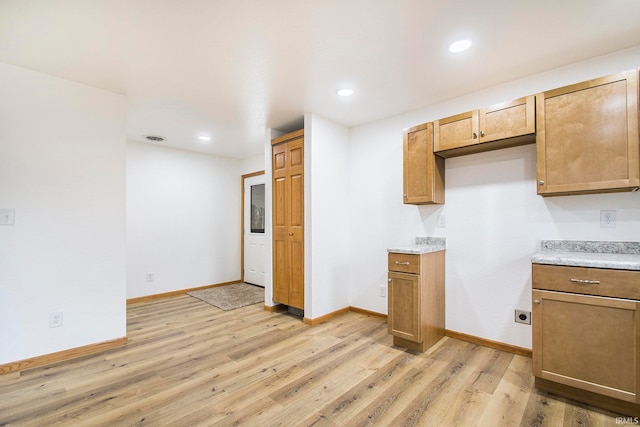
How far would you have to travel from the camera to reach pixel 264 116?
3535 mm

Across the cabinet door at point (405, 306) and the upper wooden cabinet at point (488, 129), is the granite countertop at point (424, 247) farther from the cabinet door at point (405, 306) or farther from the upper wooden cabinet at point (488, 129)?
the upper wooden cabinet at point (488, 129)

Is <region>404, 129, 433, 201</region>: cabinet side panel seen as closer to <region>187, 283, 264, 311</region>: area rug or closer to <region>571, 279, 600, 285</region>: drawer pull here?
<region>571, 279, 600, 285</region>: drawer pull

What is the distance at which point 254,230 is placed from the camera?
5574mm

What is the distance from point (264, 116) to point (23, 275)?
268 cm

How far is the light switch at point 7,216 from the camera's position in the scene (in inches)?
91.3

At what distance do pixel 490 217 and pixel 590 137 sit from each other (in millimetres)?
971

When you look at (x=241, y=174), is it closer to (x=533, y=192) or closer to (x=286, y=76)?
(x=286, y=76)

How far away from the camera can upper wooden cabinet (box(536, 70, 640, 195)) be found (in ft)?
6.27

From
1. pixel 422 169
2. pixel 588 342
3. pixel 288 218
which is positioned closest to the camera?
pixel 588 342

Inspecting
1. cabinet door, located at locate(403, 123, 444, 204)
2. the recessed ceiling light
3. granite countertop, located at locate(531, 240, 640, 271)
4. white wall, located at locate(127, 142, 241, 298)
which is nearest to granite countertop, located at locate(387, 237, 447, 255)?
cabinet door, located at locate(403, 123, 444, 204)

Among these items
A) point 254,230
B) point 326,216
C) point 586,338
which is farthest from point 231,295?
point 586,338

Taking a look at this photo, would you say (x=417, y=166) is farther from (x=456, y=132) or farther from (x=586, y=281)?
(x=586, y=281)

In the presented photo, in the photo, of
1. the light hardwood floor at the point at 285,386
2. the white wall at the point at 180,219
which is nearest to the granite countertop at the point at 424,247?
the light hardwood floor at the point at 285,386

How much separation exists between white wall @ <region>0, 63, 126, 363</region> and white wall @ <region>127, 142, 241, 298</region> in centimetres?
181
